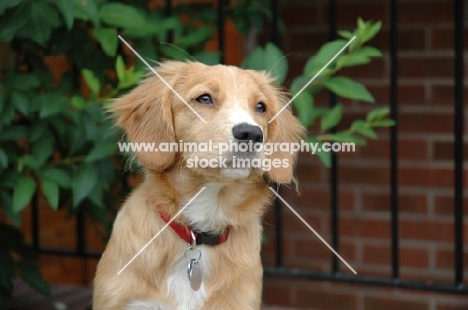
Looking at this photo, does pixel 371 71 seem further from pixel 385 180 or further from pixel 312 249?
pixel 312 249

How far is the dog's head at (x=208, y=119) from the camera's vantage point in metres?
2.53

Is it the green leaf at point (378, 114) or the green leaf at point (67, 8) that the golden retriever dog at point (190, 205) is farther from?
the green leaf at point (378, 114)

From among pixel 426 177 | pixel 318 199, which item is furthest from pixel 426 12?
pixel 318 199

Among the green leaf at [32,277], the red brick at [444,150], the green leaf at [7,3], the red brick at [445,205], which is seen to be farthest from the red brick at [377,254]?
the green leaf at [7,3]

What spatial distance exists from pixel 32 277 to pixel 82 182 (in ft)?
2.17

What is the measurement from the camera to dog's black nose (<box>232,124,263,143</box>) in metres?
2.45

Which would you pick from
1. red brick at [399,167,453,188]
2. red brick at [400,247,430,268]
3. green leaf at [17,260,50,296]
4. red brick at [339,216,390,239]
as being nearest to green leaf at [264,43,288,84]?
green leaf at [17,260,50,296]

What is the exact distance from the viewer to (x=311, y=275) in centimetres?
387

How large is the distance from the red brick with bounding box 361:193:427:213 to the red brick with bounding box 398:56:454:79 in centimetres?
71

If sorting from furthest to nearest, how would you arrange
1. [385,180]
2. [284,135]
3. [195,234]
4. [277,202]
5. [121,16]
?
[385,180] → [277,202] → [121,16] → [284,135] → [195,234]

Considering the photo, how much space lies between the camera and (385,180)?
15.0 feet

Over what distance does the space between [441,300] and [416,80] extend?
1306mm

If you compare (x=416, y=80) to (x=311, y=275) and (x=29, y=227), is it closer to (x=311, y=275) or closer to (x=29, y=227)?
(x=311, y=275)

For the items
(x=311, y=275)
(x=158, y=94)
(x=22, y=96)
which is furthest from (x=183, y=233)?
(x=311, y=275)
